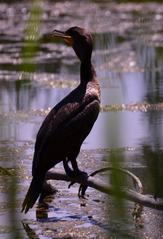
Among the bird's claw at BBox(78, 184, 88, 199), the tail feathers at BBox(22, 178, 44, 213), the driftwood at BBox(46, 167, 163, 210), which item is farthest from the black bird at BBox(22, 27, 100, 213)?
the bird's claw at BBox(78, 184, 88, 199)

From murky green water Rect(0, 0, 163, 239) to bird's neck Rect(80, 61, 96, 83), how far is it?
0.97 feet

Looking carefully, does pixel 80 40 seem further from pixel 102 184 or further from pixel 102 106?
pixel 102 106

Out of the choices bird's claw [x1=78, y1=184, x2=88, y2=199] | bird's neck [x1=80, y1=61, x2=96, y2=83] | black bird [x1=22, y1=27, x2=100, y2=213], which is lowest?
bird's claw [x1=78, y1=184, x2=88, y2=199]

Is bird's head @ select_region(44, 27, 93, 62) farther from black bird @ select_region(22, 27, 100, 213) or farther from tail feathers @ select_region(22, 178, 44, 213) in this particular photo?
tail feathers @ select_region(22, 178, 44, 213)

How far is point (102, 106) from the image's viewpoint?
8.50 m

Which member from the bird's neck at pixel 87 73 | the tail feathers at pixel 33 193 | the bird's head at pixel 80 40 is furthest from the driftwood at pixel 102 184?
the bird's head at pixel 80 40

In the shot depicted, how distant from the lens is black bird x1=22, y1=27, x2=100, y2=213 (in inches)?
177

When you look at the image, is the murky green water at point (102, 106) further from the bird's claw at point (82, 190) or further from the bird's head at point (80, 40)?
the bird's head at point (80, 40)

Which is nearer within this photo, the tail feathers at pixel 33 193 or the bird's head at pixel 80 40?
the tail feathers at pixel 33 193

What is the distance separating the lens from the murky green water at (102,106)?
58.5 inches

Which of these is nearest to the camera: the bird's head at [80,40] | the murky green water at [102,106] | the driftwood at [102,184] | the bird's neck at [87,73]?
the murky green water at [102,106]

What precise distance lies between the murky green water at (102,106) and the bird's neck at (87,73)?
29cm

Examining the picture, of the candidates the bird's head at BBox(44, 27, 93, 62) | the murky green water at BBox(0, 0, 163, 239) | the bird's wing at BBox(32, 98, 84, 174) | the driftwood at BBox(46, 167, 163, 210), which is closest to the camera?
the murky green water at BBox(0, 0, 163, 239)

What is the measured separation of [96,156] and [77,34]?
82.1 inches
